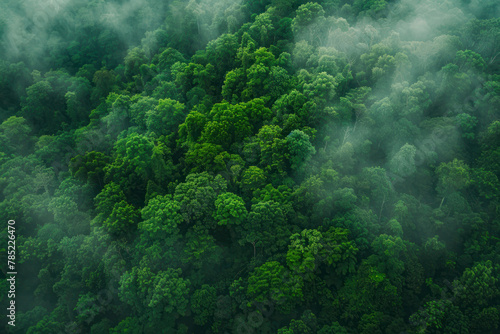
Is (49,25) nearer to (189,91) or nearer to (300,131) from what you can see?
(189,91)

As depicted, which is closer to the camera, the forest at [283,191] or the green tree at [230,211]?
the forest at [283,191]

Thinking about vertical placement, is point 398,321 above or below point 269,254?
below

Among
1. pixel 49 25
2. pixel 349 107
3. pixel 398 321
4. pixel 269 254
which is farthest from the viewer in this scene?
pixel 49 25

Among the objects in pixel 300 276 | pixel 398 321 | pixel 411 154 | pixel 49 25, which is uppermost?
pixel 49 25

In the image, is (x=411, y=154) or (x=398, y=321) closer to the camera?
(x=398, y=321)

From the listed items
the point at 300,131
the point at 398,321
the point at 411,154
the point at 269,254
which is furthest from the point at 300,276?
the point at 411,154

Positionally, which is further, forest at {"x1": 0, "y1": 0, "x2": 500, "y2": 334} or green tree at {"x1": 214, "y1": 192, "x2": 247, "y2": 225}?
green tree at {"x1": 214, "y1": 192, "x2": 247, "y2": 225}

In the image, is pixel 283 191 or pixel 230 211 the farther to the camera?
pixel 283 191

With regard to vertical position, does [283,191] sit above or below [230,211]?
below
